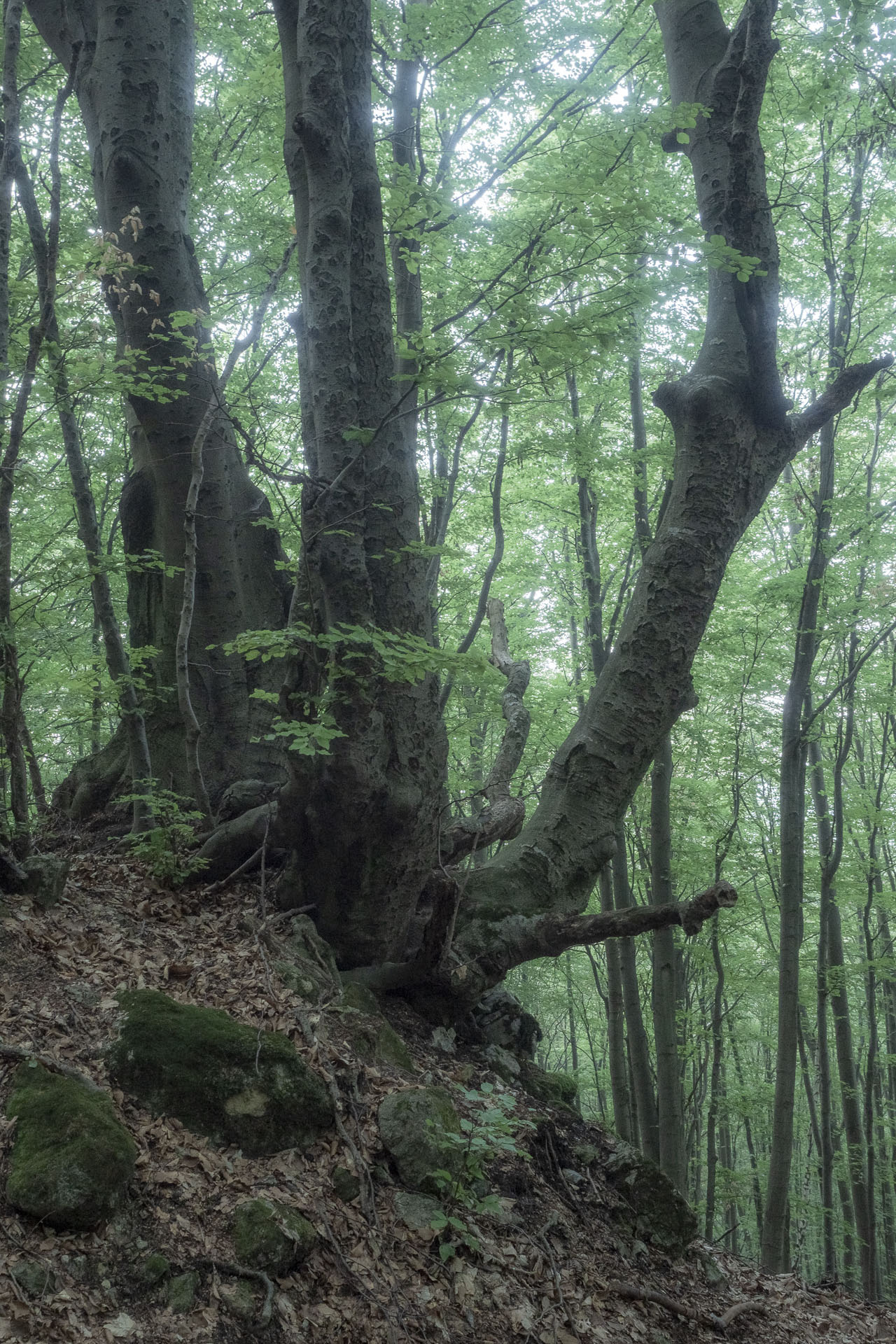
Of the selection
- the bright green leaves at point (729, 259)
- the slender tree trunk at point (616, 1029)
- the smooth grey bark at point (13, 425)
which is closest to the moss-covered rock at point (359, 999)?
the smooth grey bark at point (13, 425)

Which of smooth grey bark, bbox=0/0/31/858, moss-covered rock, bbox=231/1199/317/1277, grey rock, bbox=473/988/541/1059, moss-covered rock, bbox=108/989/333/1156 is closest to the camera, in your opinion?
moss-covered rock, bbox=231/1199/317/1277

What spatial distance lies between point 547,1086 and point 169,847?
9.02ft

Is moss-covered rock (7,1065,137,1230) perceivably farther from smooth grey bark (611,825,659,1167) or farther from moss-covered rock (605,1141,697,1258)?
smooth grey bark (611,825,659,1167)

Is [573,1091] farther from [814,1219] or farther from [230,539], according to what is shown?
[814,1219]

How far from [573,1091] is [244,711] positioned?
3.41 metres

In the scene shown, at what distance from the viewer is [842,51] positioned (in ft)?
19.3

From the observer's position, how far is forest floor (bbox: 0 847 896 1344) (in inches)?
95.0

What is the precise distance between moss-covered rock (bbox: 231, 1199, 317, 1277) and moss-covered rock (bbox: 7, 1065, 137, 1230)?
41 cm

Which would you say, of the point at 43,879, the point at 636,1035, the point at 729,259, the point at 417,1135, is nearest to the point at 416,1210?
the point at 417,1135

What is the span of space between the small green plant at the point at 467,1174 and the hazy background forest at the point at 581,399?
1984mm

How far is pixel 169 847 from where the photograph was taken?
4805 millimetres

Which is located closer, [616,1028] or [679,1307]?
[679,1307]

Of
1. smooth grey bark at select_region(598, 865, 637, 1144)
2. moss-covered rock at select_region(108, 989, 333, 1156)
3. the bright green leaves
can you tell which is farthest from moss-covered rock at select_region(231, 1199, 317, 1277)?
smooth grey bark at select_region(598, 865, 637, 1144)

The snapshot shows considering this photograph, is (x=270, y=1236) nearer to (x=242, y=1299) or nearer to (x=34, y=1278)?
(x=242, y=1299)
